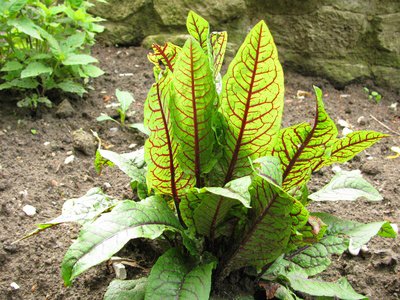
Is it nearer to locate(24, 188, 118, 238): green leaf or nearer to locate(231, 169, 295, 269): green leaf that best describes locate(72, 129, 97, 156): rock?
locate(24, 188, 118, 238): green leaf

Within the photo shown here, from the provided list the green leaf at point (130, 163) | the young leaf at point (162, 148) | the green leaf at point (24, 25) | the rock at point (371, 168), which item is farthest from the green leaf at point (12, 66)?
the rock at point (371, 168)

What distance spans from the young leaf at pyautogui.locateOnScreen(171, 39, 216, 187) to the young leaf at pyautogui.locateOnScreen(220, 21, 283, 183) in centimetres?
6

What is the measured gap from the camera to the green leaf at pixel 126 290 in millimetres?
1610

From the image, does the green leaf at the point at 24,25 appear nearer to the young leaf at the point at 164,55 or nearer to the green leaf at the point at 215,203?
the young leaf at the point at 164,55

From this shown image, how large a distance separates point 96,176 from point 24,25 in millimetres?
843

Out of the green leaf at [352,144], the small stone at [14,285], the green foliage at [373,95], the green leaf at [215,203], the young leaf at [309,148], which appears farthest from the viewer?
the green foliage at [373,95]

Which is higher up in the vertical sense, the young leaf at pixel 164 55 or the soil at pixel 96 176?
the young leaf at pixel 164 55

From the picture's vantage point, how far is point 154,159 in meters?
1.60

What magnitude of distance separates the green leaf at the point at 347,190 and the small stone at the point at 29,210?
3.94ft

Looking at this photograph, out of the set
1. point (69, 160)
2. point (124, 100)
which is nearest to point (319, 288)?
point (69, 160)

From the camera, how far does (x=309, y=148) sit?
156 centimetres

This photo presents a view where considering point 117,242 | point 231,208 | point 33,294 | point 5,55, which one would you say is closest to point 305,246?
point 231,208

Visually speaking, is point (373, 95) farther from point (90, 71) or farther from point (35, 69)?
point (35, 69)

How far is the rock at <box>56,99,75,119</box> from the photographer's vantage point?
9.76 ft
